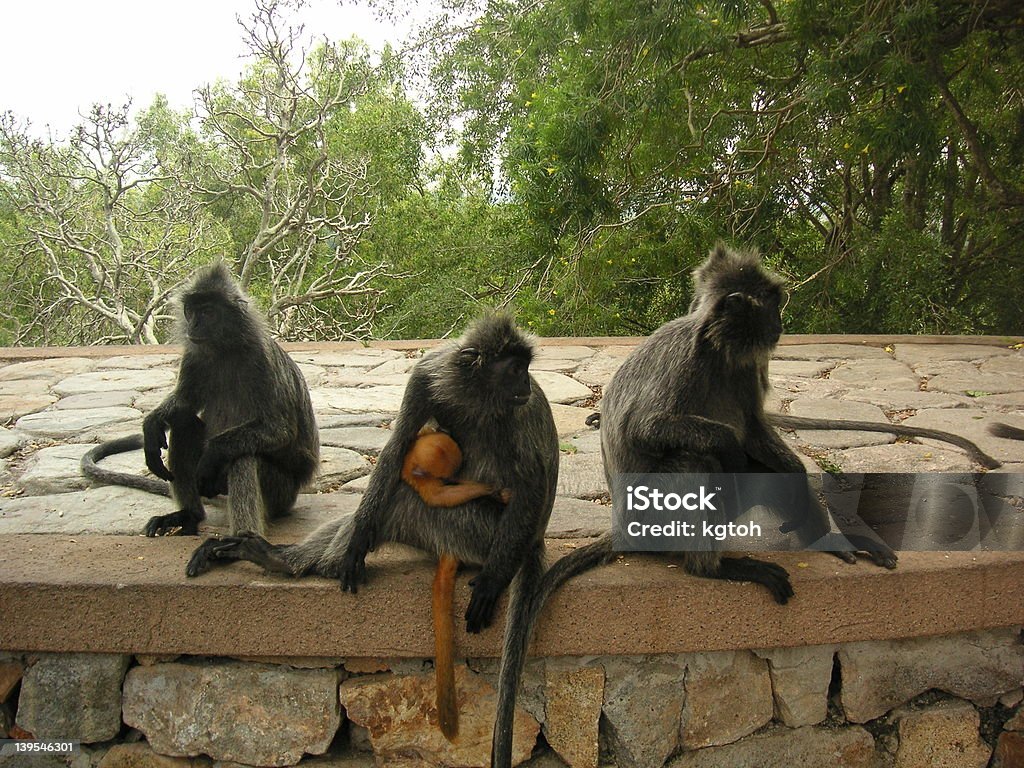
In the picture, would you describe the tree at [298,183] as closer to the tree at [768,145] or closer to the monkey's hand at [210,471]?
the tree at [768,145]

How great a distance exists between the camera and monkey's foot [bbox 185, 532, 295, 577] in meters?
2.48

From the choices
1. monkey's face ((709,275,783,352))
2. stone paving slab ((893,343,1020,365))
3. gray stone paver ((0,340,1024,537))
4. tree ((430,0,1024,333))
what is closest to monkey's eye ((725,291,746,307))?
monkey's face ((709,275,783,352))

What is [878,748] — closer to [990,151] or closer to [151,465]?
[151,465]

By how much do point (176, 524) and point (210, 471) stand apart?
284mm

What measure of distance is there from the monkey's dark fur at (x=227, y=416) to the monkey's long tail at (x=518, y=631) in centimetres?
105

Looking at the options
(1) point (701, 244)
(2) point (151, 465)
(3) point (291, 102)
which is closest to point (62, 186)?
(3) point (291, 102)

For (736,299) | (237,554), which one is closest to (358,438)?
(237,554)

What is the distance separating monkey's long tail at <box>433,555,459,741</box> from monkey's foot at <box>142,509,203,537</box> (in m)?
1.08

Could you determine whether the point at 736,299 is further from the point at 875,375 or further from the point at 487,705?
the point at 875,375

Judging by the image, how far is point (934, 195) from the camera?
31.0 ft

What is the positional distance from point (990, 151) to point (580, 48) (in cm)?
439

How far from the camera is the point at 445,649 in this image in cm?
232

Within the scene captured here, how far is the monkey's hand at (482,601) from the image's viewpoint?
234cm

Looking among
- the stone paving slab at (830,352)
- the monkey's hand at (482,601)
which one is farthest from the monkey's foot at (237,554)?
the stone paving slab at (830,352)
